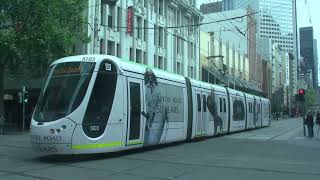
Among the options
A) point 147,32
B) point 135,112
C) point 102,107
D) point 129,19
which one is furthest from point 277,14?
point 147,32

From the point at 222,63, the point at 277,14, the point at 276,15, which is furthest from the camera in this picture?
the point at 222,63

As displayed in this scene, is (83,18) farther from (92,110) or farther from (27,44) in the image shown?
(92,110)

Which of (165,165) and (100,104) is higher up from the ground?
(100,104)

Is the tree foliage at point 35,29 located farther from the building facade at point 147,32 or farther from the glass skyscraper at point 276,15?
the glass skyscraper at point 276,15

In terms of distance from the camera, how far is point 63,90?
15.6 m

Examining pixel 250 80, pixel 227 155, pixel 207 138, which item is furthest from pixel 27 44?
pixel 250 80

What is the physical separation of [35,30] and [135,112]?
1790 centimetres

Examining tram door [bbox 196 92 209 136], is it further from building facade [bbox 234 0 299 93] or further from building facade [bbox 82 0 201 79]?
building facade [bbox 82 0 201 79]

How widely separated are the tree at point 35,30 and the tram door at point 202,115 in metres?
12.0

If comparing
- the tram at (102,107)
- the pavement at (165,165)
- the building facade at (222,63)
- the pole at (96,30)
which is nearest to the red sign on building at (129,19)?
the pole at (96,30)

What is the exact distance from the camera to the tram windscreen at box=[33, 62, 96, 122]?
15258mm

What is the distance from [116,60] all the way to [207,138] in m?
12.8

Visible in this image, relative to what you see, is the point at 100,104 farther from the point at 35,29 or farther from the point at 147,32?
the point at 147,32

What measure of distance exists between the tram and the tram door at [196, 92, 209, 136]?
10.0 feet
